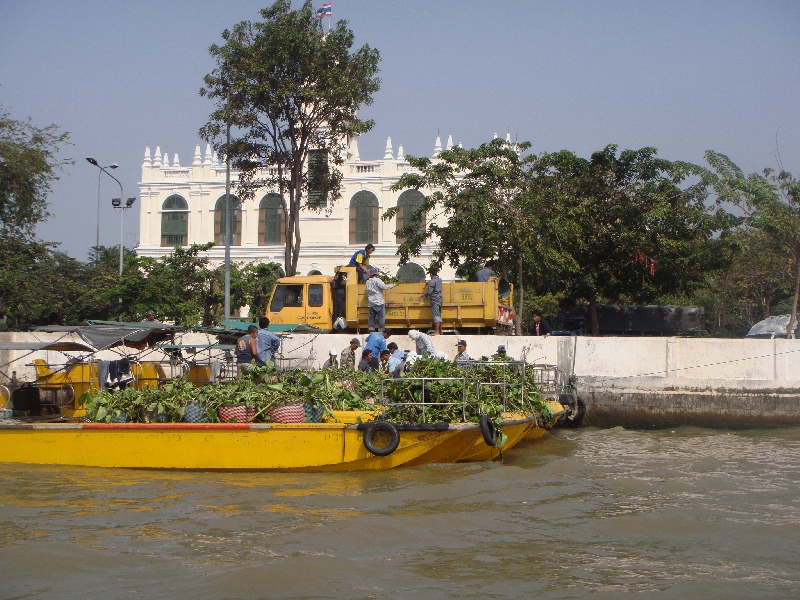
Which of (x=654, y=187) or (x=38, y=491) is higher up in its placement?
(x=654, y=187)

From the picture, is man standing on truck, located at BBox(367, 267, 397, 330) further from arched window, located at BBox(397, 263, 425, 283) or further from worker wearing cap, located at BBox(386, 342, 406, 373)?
arched window, located at BBox(397, 263, 425, 283)

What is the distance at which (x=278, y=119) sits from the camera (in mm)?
24297

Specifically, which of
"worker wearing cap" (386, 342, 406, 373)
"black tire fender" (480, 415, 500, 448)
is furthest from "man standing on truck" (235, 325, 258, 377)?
"black tire fender" (480, 415, 500, 448)

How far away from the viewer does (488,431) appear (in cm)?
1102

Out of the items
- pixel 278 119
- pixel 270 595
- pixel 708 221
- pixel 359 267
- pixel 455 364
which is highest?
pixel 278 119

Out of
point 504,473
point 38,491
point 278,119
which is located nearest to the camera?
point 38,491

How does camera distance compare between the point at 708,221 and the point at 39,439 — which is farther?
the point at 708,221

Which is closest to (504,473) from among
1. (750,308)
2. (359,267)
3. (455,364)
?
(455,364)

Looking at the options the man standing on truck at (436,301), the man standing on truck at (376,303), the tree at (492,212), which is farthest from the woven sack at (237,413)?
the tree at (492,212)

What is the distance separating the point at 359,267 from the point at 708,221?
45.3 feet

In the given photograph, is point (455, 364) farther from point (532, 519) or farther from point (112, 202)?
point (112, 202)

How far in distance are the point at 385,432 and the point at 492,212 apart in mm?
11737

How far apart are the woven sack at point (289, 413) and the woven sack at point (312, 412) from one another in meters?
0.06

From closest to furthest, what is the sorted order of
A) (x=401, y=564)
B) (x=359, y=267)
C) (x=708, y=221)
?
(x=401, y=564), (x=359, y=267), (x=708, y=221)
